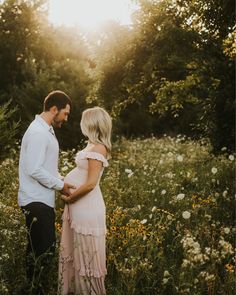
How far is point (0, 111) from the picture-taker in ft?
30.0

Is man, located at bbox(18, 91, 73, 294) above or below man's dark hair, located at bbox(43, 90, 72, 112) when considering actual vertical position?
below

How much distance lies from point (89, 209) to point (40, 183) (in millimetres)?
585

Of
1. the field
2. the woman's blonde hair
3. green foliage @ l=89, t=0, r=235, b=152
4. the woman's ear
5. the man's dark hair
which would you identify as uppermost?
green foliage @ l=89, t=0, r=235, b=152

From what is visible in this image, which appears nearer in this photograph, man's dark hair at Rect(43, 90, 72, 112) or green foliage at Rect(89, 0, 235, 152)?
man's dark hair at Rect(43, 90, 72, 112)

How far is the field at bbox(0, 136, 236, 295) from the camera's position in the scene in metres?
4.45

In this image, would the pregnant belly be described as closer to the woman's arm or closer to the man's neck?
the woman's arm

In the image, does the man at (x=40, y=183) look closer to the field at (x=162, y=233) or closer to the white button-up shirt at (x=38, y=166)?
the white button-up shirt at (x=38, y=166)

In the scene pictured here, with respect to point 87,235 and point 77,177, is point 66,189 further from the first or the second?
point 87,235

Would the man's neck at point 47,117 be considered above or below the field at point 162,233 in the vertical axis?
above

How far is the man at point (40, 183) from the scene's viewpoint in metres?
4.56

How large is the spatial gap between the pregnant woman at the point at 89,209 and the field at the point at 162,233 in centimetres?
24

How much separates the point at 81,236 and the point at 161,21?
921 cm

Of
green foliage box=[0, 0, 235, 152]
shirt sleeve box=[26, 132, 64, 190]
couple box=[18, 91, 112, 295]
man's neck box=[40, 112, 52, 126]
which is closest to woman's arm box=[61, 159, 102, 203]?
couple box=[18, 91, 112, 295]

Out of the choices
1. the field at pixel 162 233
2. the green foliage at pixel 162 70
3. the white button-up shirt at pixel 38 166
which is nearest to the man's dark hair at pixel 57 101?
the white button-up shirt at pixel 38 166
